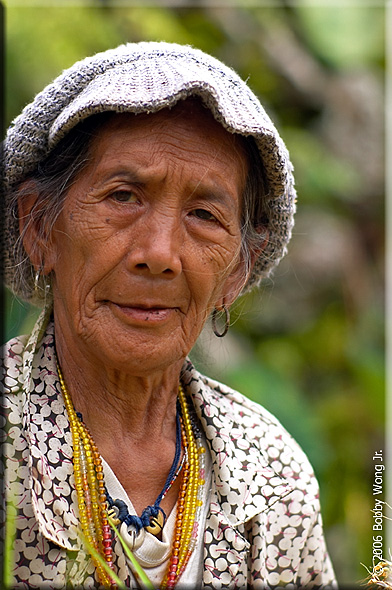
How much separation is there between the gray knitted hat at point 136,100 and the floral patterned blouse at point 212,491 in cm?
40

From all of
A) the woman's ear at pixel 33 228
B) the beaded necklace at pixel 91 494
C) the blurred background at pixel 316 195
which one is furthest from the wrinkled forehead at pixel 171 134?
the blurred background at pixel 316 195

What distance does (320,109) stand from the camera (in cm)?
588

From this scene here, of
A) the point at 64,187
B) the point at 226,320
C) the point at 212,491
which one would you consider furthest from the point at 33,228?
the point at 212,491

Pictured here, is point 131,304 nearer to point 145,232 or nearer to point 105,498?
point 145,232

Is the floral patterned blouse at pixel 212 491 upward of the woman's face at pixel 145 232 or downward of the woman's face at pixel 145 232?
downward

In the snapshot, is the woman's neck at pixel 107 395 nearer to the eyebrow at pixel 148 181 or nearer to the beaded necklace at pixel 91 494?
the beaded necklace at pixel 91 494

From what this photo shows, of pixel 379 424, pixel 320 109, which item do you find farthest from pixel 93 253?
pixel 320 109

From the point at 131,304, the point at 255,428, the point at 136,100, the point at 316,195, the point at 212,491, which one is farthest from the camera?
the point at 316,195

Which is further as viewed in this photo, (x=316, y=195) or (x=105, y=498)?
(x=316, y=195)

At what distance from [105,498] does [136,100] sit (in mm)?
959

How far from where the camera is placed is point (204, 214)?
69.2 inches

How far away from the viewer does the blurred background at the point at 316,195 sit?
4.33 m

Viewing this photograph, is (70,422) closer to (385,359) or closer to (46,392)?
(46,392)

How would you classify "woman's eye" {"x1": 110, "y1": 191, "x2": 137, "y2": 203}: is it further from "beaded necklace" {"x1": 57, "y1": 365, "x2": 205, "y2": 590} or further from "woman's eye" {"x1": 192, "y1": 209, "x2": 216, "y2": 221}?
"beaded necklace" {"x1": 57, "y1": 365, "x2": 205, "y2": 590}
